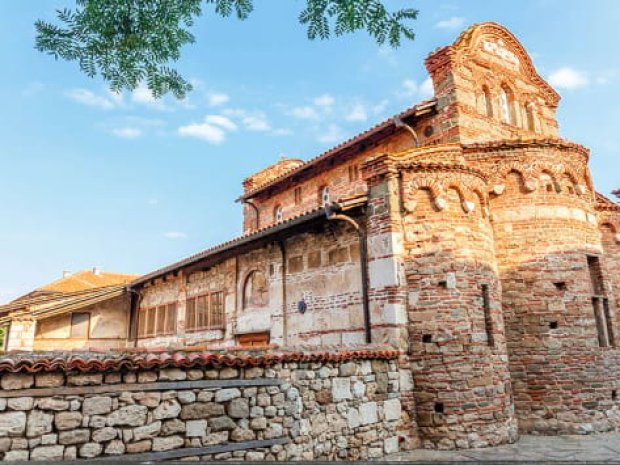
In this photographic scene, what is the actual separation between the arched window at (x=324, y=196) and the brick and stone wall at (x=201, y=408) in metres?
6.70

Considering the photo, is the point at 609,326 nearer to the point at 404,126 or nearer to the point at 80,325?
the point at 404,126

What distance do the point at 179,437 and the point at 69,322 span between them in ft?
46.4

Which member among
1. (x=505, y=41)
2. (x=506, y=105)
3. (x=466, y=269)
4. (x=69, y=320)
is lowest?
(x=69, y=320)

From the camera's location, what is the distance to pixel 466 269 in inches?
332

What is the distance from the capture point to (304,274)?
1045cm

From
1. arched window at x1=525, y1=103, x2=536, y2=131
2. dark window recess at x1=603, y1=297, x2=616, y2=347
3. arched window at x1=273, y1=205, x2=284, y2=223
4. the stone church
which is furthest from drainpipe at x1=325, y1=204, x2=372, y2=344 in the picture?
arched window at x1=273, y1=205, x2=284, y2=223

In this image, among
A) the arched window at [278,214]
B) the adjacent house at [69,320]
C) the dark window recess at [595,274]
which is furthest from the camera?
the arched window at [278,214]

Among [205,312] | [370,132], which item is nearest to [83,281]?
[205,312]

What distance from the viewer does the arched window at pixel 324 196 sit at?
13.5 m


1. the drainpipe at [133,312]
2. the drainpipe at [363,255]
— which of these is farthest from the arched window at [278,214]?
the drainpipe at [363,255]

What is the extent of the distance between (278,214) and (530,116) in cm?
820

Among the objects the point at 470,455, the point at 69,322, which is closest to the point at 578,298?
the point at 470,455

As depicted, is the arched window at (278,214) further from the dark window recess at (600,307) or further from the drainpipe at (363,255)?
the dark window recess at (600,307)

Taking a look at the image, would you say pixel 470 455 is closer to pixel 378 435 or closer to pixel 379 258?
pixel 378 435
